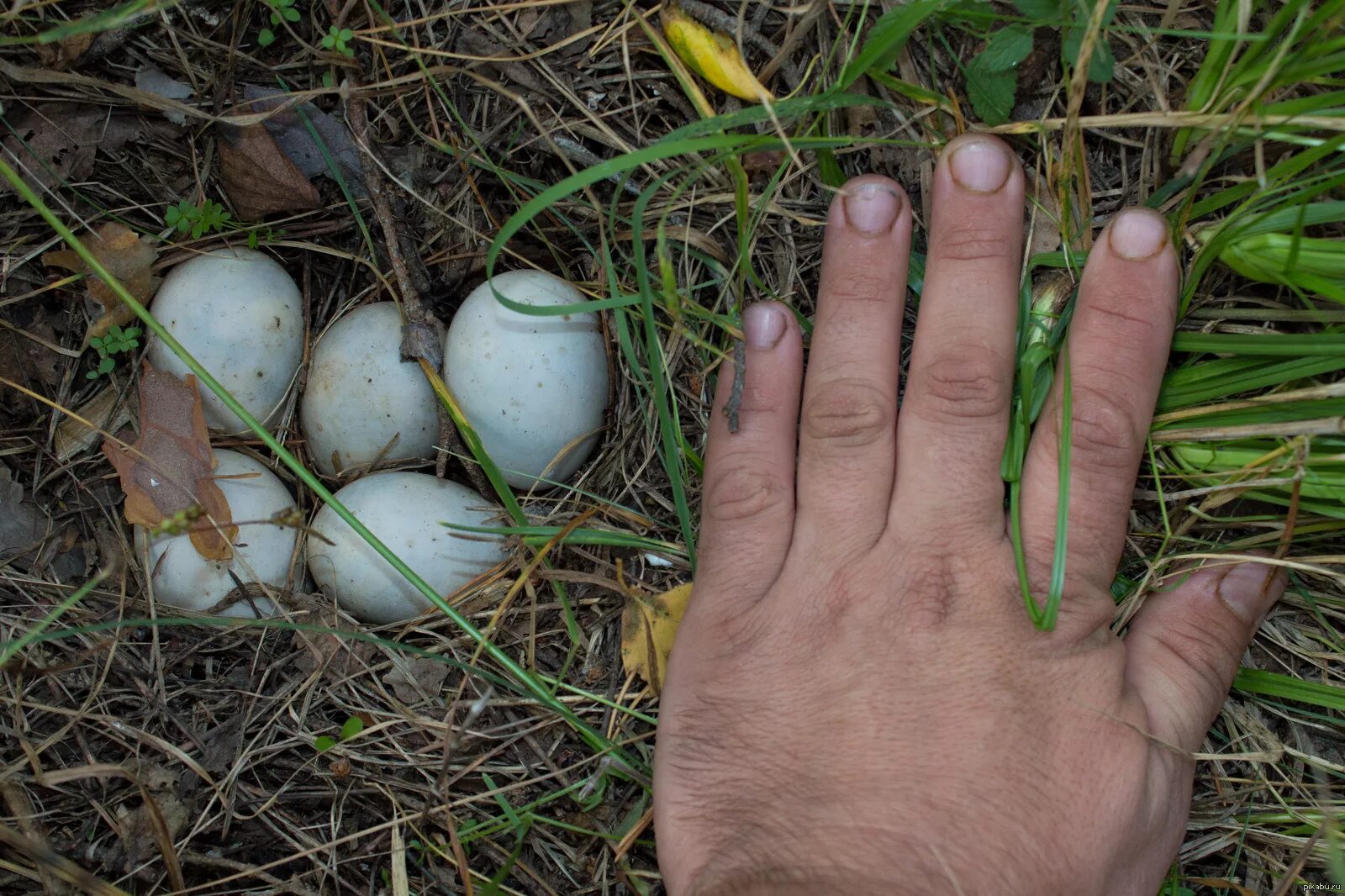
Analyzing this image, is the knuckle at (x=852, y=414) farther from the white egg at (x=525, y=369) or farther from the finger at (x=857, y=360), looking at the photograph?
the white egg at (x=525, y=369)

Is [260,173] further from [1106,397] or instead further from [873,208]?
[1106,397]

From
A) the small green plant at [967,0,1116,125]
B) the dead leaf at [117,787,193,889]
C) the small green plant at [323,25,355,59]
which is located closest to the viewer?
the small green plant at [967,0,1116,125]

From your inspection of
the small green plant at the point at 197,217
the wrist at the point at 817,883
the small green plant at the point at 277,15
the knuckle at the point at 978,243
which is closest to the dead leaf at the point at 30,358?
the small green plant at the point at 197,217

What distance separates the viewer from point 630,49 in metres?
1.87

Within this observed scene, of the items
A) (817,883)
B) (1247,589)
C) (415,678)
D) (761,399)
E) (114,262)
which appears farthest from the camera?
(114,262)

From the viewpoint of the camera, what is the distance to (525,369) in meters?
1.80

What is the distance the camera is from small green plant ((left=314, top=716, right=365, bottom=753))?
1793 mm

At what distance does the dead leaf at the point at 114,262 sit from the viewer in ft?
6.57

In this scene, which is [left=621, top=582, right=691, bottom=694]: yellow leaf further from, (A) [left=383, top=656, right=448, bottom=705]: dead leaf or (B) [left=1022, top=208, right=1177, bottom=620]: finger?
(B) [left=1022, top=208, right=1177, bottom=620]: finger

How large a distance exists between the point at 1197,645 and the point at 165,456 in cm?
194

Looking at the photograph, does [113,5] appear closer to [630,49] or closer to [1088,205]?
[630,49]

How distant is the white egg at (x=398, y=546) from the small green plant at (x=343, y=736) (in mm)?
209

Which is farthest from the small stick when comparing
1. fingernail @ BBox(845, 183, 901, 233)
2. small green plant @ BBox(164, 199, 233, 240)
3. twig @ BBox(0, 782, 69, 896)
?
twig @ BBox(0, 782, 69, 896)

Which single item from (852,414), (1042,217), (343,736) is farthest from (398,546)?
(1042,217)
